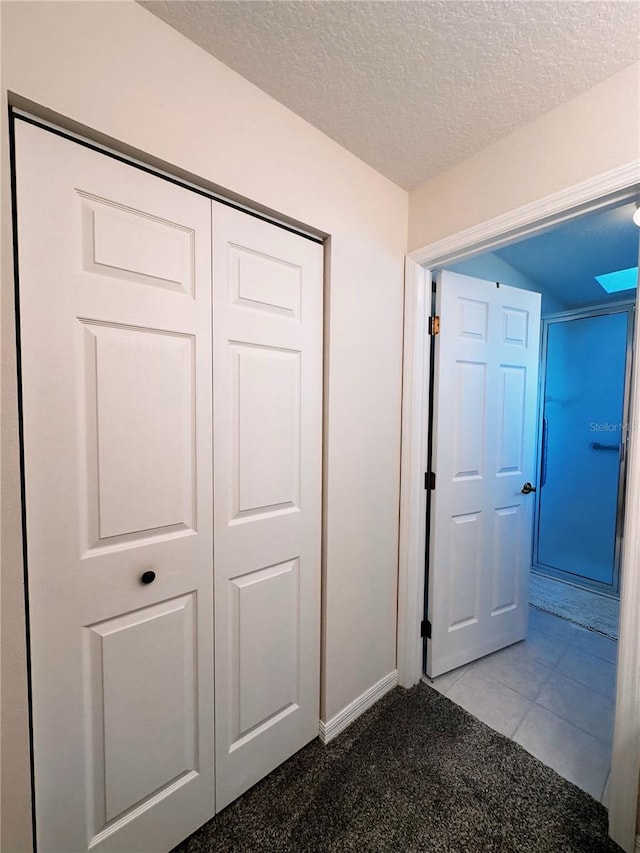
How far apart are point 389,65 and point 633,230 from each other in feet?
6.30

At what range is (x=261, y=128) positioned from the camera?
3.82ft

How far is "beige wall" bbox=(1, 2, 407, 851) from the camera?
0.80 meters

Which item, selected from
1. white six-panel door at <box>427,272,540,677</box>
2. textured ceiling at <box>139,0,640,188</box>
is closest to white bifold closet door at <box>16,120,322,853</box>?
textured ceiling at <box>139,0,640,188</box>

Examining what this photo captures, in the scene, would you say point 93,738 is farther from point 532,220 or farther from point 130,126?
point 532,220

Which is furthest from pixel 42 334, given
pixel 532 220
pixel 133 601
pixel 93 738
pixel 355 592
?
pixel 532 220

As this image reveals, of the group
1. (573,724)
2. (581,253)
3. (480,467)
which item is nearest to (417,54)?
(480,467)

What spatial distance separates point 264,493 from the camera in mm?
1261

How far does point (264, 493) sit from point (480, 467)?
1.28 metres

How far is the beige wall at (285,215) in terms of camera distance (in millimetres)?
798

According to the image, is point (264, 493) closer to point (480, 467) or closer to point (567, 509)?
point (480, 467)

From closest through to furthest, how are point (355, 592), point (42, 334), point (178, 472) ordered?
point (42, 334)
point (178, 472)
point (355, 592)

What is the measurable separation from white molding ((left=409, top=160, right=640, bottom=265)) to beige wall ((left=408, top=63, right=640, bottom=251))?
31 millimetres

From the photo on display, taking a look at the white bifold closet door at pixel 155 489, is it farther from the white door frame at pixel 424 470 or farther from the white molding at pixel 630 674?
the white molding at pixel 630 674

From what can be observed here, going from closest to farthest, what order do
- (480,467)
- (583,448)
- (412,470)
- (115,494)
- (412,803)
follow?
(115,494)
(412,803)
(412,470)
(480,467)
(583,448)
